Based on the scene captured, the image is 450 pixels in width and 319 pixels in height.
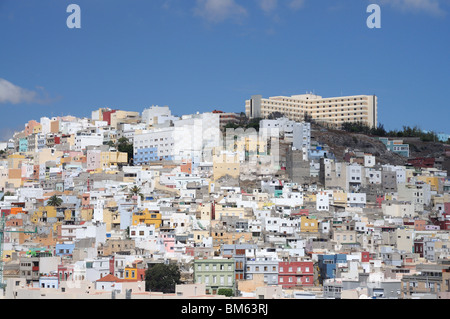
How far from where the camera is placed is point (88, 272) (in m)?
13.8

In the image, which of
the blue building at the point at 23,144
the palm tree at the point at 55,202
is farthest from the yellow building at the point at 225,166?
the blue building at the point at 23,144

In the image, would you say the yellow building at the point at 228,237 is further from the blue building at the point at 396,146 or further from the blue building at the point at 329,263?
the blue building at the point at 396,146

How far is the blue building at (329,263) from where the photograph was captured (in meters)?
14.1

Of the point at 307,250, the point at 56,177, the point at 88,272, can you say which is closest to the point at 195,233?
the point at 307,250

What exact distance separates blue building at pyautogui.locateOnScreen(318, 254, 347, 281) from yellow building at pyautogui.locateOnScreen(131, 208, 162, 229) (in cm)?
421

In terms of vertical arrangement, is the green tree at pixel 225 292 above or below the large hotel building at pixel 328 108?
below

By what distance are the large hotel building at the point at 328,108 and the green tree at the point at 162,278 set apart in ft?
56.7

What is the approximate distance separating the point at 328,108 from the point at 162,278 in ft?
64.2

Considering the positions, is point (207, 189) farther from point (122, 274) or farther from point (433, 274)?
point (433, 274)

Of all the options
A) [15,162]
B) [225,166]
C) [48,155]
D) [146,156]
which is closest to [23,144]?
[15,162]

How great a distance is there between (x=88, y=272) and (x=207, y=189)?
7516mm

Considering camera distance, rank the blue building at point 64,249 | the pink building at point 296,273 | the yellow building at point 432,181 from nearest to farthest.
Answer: the pink building at point 296,273, the blue building at point 64,249, the yellow building at point 432,181

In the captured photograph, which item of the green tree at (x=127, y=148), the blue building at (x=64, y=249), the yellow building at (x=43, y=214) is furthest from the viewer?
the green tree at (x=127, y=148)
